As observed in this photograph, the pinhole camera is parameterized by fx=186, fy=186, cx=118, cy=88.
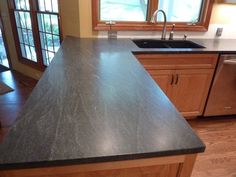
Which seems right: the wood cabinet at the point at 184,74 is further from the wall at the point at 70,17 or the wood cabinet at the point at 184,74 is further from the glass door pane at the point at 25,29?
the glass door pane at the point at 25,29

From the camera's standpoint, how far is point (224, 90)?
2225 mm

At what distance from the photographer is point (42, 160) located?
1.89ft

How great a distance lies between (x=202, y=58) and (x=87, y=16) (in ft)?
4.57

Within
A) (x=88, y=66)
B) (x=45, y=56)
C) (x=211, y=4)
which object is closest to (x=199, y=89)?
(x=211, y=4)

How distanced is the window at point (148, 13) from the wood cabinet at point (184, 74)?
638 mm

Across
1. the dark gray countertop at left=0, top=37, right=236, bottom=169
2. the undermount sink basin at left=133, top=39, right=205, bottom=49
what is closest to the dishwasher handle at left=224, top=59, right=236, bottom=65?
the undermount sink basin at left=133, top=39, right=205, bottom=49

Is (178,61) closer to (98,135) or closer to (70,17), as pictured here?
(70,17)

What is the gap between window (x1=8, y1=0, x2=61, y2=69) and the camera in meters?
2.87

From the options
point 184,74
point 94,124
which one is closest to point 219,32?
point 184,74

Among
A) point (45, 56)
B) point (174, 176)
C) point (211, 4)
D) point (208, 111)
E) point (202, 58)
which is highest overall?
point (211, 4)

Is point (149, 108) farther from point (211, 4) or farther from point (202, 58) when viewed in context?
point (211, 4)

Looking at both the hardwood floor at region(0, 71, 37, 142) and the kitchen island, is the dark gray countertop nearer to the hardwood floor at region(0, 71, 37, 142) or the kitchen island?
the kitchen island

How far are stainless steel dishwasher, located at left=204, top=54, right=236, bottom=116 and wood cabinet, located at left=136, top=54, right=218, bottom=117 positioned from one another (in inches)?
2.8

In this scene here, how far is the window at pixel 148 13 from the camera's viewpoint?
230cm
